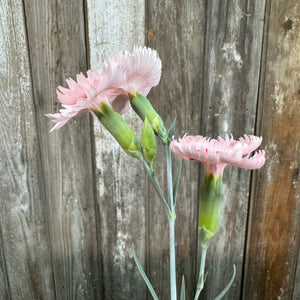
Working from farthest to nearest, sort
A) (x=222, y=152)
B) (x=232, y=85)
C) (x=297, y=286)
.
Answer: (x=297, y=286) → (x=232, y=85) → (x=222, y=152)

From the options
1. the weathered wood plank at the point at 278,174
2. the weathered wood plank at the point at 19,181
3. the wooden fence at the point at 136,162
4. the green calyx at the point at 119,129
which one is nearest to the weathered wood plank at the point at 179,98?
the wooden fence at the point at 136,162

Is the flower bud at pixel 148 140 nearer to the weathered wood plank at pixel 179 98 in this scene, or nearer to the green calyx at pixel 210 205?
the green calyx at pixel 210 205

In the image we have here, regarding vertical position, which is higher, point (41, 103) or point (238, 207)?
point (41, 103)

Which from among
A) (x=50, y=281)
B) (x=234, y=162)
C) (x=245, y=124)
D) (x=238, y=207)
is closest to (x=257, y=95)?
(x=245, y=124)

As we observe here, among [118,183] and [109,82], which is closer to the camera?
[109,82]

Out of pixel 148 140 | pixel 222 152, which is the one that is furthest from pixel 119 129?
pixel 222 152

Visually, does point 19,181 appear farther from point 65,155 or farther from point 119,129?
point 119,129

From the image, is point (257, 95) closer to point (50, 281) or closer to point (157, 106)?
point (157, 106)

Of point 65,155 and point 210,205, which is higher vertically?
point 210,205
